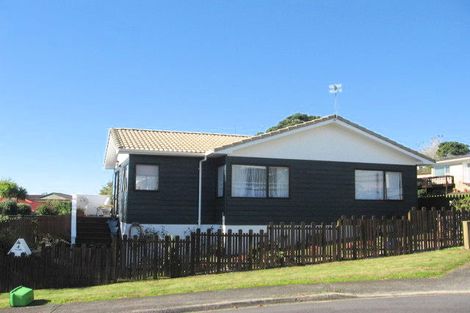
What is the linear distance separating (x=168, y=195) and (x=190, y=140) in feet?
11.7

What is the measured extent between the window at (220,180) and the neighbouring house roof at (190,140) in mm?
931

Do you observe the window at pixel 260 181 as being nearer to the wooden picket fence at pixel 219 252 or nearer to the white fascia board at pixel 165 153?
the white fascia board at pixel 165 153

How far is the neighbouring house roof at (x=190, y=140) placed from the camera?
66.8 feet

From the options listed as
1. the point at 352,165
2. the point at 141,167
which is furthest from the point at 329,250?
the point at 141,167

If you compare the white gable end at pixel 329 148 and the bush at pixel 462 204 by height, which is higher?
the white gable end at pixel 329 148

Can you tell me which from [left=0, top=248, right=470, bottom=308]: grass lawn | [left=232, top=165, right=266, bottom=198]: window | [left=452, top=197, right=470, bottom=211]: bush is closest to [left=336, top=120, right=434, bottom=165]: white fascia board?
[left=452, top=197, right=470, bottom=211]: bush

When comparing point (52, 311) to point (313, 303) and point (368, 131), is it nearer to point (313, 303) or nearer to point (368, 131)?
point (313, 303)

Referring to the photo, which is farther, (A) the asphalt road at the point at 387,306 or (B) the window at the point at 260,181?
(B) the window at the point at 260,181

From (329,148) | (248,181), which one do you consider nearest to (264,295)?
(248,181)

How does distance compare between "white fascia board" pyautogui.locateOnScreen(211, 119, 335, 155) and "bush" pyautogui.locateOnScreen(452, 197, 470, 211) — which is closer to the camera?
"bush" pyautogui.locateOnScreen(452, 197, 470, 211)

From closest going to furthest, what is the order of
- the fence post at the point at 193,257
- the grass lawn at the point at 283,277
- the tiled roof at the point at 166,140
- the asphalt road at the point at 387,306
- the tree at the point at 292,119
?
the asphalt road at the point at 387,306, the grass lawn at the point at 283,277, the fence post at the point at 193,257, the tiled roof at the point at 166,140, the tree at the point at 292,119

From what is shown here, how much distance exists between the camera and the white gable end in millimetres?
21125

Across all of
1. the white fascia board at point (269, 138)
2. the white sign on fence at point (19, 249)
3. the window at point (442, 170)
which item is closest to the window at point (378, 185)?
the white fascia board at point (269, 138)

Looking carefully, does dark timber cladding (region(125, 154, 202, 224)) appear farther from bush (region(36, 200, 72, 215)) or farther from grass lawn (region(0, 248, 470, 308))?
bush (region(36, 200, 72, 215))
